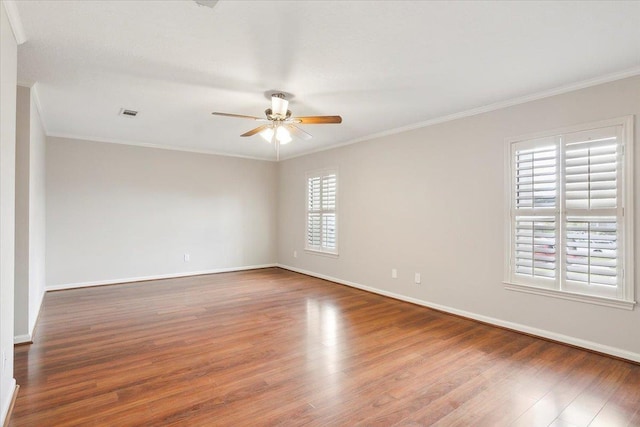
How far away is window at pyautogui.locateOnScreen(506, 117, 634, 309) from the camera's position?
2.86 meters

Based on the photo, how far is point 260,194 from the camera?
7.33m

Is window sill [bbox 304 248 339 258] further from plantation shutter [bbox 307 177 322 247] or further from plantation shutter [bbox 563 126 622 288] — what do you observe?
plantation shutter [bbox 563 126 622 288]

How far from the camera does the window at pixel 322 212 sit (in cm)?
602

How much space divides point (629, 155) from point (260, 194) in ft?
19.7

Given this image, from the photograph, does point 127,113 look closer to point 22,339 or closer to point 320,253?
point 22,339

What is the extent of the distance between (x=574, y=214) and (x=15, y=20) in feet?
15.1

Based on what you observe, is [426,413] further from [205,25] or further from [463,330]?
[205,25]

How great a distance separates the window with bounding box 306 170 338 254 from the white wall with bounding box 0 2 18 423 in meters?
4.40

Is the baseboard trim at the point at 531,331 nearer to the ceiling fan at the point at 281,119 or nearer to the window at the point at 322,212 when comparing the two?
the window at the point at 322,212

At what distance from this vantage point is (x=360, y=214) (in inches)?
215

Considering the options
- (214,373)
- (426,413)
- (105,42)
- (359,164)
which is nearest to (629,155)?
(426,413)

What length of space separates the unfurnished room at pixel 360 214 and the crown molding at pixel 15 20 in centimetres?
3

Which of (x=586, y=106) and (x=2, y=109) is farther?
(x=586, y=106)

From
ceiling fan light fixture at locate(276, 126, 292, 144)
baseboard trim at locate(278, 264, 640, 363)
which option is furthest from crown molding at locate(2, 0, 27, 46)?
baseboard trim at locate(278, 264, 640, 363)
